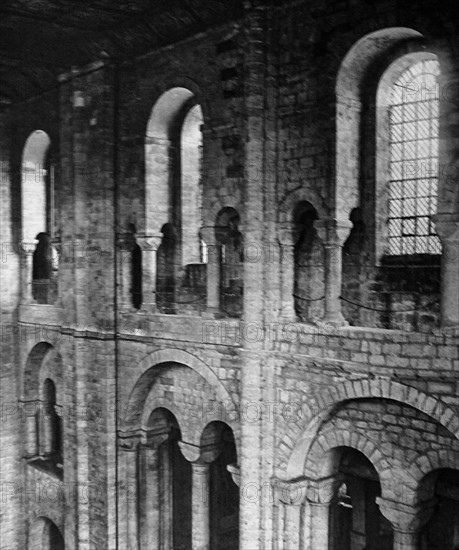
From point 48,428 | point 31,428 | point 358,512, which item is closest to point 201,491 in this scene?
point 358,512

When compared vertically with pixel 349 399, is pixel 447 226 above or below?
above

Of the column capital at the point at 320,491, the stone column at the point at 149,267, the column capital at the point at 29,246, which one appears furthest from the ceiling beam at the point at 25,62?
the column capital at the point at 320,491

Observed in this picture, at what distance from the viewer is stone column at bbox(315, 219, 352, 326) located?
28.1 ft

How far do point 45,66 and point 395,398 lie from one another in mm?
9209

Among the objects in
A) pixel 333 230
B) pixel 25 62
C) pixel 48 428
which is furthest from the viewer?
pixel 48 428

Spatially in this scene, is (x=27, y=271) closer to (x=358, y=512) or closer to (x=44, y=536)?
(x=44, y=536)

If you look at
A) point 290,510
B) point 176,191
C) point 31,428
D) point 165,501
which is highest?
point 176,191

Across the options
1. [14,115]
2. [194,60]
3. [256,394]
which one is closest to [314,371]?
[256,394]

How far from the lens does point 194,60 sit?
1045cm

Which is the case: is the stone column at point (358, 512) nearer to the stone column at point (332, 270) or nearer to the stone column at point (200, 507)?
the stone column at point (200, 507)

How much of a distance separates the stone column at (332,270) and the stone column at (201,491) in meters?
3.58

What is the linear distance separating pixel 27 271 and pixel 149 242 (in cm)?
500

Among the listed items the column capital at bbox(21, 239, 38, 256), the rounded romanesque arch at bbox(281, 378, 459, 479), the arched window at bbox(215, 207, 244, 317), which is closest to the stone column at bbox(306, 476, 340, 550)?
the rounded romanesque arch at bbox(281, 378, 459, 479)

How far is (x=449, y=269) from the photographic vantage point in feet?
24.7
